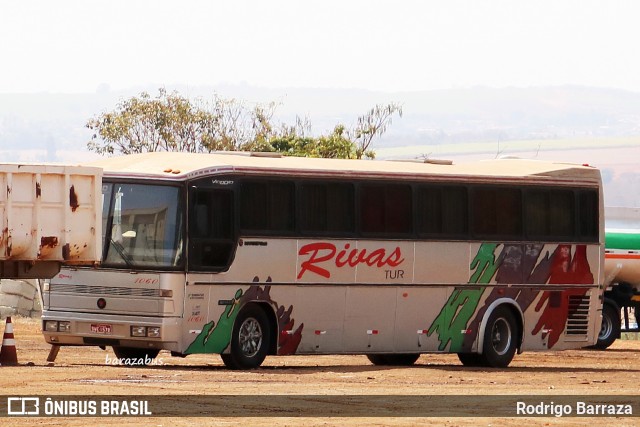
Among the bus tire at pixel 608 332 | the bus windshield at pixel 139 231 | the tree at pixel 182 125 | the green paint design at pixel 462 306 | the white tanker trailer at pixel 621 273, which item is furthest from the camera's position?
the tree at pixel 182 125

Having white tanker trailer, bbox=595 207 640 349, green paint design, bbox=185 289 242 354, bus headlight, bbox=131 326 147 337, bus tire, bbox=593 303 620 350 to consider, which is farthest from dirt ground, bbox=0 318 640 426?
white tanker trailer, bbox=595 207 640 349

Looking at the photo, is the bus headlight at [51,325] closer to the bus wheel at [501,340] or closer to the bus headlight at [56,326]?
the bus headlight at [56,326]

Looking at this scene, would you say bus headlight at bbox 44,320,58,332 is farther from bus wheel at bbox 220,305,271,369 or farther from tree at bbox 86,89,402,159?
tree at bbox 86,89,402,159

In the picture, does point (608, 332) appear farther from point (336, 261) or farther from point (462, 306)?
point (336, 261)

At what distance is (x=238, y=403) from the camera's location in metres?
18.9

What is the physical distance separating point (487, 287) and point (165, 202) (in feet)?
21.8

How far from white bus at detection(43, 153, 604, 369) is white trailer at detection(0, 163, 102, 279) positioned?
3575mm

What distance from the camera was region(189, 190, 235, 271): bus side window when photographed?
82.1 ft

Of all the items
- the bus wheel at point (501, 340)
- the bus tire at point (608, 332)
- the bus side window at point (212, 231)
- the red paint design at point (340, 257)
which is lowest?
the bus tire at point (608, 332)

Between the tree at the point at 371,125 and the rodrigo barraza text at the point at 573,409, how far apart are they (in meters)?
53.7

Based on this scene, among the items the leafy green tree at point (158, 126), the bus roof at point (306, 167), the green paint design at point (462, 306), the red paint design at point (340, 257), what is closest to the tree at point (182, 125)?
the leafy green tree at point (158, 126)

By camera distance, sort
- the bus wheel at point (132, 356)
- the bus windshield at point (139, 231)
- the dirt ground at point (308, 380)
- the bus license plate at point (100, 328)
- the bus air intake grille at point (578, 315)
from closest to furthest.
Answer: the dirt ground at point (308, 380) → the bus windshield at point (139, 231) → the bus license plate at point (100, 328) → the bus wheel at point (132, 356) → the bus air intake grille at point (578, 315)

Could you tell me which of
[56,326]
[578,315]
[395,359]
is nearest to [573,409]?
[56,326]

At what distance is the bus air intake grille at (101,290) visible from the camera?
81.4 feet
